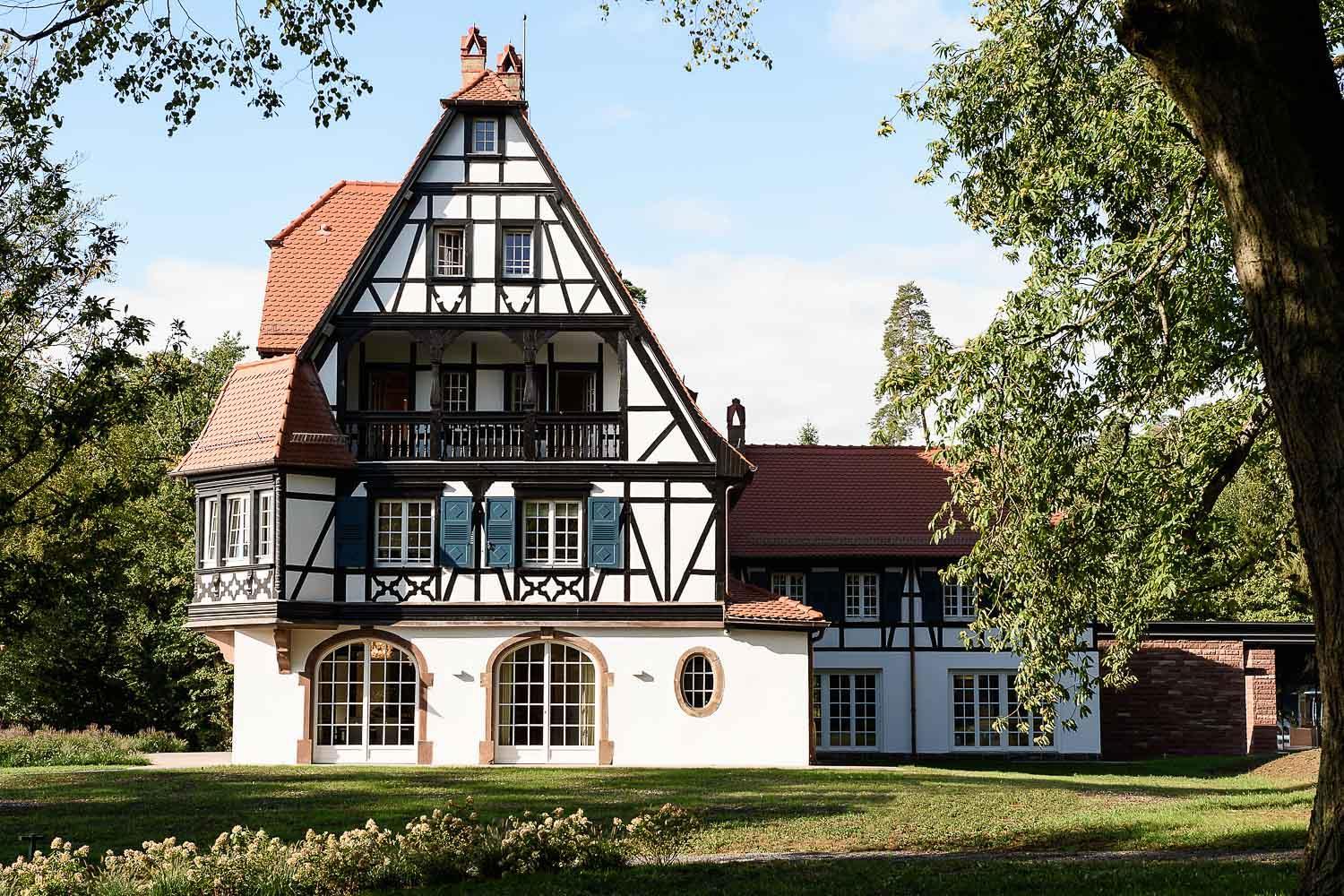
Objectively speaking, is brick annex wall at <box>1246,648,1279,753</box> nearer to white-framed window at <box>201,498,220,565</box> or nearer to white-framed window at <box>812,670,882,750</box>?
white-framed window at <box>812,670,882,750</box>

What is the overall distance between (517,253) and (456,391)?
9.46 ft

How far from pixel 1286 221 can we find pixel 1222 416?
960cm

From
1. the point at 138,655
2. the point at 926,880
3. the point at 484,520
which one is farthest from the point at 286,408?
the point at 926,880

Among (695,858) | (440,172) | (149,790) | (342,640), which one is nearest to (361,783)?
(149,790)

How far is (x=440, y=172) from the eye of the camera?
95.0 feet

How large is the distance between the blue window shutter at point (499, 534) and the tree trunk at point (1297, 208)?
21555mm

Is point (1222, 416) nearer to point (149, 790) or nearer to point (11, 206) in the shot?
point (149, 790)

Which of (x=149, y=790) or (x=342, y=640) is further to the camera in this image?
(x=342, y=640)

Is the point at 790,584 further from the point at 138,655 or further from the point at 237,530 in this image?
the point at 138,655

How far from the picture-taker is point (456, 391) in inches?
1172

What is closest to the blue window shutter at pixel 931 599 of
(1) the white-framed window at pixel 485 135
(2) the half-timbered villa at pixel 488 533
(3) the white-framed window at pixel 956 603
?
(3) the white-framed window at pixel 956 603

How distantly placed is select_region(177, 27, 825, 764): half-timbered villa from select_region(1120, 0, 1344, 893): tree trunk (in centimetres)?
2075

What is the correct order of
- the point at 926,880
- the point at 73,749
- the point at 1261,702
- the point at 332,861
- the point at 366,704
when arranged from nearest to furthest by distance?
1. the point at 926,880
2. the point at 332,861
3. the point at 366,704
4. the point at 73,749
5. the point at 1261,702

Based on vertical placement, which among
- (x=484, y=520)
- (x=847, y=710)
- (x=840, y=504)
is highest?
(x=840, y=504)
